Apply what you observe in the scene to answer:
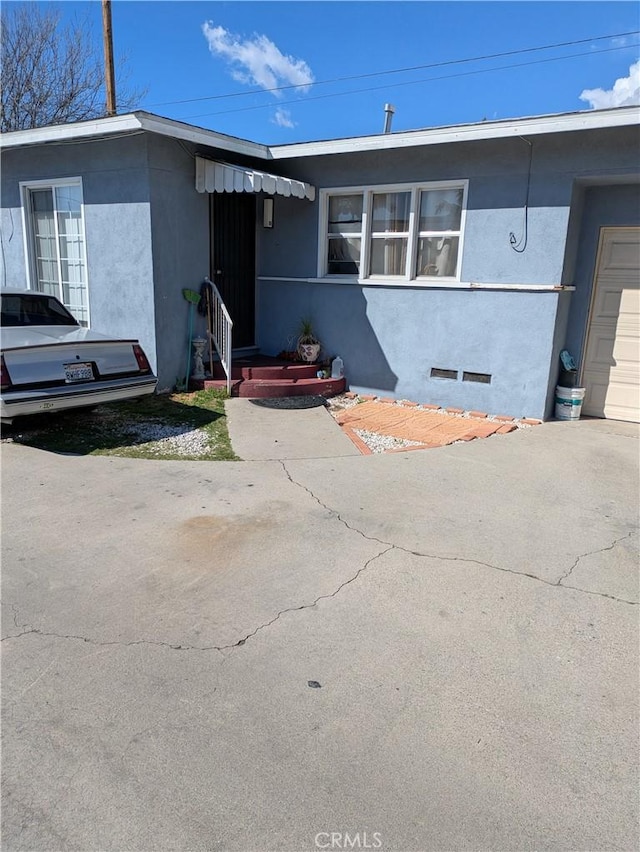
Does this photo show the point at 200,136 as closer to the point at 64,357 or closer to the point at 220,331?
the point at 220,331

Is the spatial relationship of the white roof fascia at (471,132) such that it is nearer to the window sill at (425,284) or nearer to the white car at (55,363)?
the window sill at (425,284)

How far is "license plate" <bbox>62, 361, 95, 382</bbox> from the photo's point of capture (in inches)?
233

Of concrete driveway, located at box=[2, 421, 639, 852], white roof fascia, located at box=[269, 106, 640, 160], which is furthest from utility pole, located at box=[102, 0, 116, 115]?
concrete driveway, located at box=[2, 421, 639, 852]

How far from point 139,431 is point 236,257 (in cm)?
405

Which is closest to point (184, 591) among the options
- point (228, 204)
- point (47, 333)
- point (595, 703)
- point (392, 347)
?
point (595, 703)

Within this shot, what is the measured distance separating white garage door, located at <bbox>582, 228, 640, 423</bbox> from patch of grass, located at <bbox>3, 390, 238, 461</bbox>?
16.6ft

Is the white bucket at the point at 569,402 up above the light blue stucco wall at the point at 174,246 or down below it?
below

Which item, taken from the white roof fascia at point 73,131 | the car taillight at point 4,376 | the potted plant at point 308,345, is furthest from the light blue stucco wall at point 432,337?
the car taillight at point 4,376

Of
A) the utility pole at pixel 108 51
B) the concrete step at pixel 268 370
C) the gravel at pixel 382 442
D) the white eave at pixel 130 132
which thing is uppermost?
the utility pole at pixel 108 51

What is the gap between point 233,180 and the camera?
8016 mm

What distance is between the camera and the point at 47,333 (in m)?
6.43

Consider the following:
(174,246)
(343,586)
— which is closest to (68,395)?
(174,246)

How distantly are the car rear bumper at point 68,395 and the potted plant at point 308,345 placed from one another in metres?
3.00

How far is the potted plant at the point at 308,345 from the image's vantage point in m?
9.08
